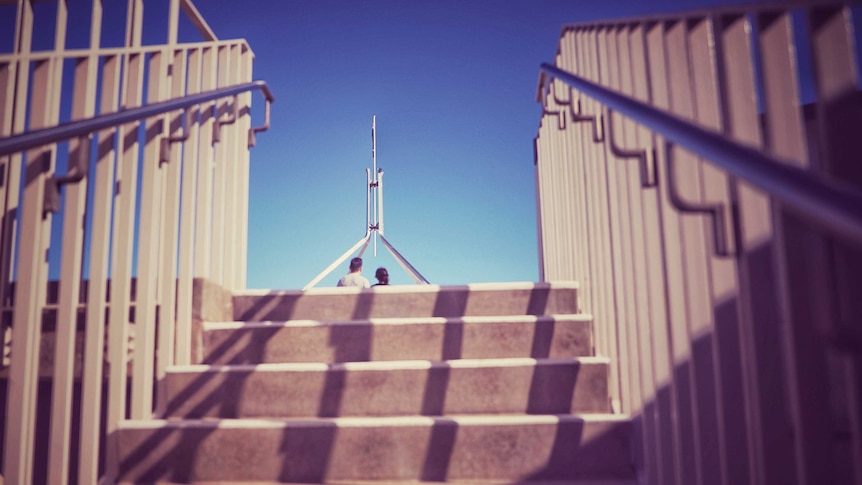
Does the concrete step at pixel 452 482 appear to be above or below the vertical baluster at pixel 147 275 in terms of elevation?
below

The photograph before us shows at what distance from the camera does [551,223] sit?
3.14 m

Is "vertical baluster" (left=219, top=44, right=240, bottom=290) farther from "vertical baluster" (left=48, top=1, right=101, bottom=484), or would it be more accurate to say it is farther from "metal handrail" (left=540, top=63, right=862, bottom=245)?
"metal handrail" (left=540, top=63, right=862, bottom=245)

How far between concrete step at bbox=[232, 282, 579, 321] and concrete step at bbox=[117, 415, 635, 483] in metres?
0.78

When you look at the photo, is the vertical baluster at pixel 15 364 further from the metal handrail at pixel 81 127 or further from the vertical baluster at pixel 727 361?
the vertical baluster at pixel 727 361

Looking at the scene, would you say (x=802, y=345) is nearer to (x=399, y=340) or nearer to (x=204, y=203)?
(x=399, y=340)

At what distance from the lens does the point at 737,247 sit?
1.04 m

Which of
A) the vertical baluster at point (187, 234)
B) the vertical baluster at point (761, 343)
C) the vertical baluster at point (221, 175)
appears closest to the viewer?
the vertical baluster at point (761, 343)

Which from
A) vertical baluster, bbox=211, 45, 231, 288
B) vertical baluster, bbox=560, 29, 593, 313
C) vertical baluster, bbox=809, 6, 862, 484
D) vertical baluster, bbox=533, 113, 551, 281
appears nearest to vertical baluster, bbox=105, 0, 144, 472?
vertical baluster, bbox=211, 45, 231, 288

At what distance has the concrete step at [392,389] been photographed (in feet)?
6.19

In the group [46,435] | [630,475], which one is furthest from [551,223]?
[46,435]

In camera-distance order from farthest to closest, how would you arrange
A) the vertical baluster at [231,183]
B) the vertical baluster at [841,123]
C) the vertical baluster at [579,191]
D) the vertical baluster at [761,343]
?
1. the vertical baluster at [231,183]
2. the vertical baluster at [579,191]
3. the vertical baluster at [761,343]
4. the vertical baluster at [841,123]

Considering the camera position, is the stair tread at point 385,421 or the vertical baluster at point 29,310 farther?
the stair tread at point 385,421

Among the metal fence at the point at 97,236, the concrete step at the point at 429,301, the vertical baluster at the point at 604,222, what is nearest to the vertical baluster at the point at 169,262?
the metal fence at the point at 97,236

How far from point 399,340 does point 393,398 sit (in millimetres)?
317
